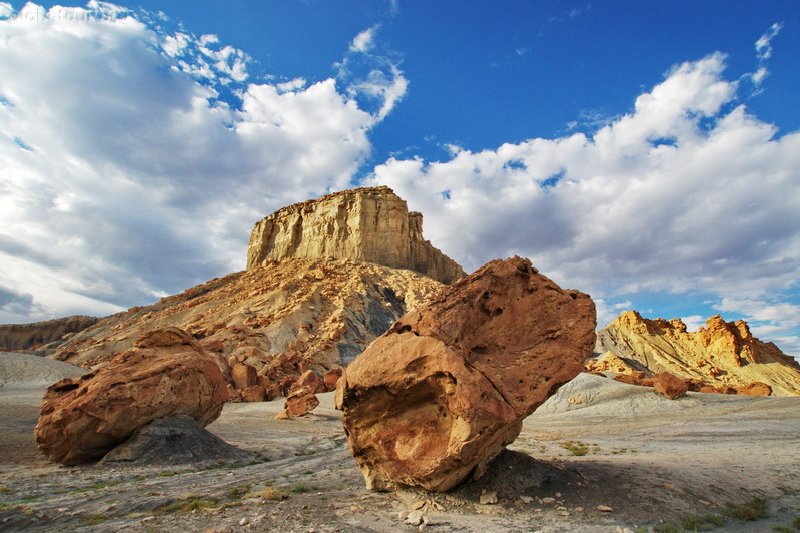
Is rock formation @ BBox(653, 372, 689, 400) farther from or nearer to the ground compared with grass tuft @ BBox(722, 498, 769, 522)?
farther from the ground

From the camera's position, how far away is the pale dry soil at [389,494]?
698 centimetres

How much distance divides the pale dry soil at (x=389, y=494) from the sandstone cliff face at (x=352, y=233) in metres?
68.1

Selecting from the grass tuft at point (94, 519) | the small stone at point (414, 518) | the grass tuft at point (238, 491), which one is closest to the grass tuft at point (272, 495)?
the grass tuft at point (238, 491)

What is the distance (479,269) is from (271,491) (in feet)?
20.1

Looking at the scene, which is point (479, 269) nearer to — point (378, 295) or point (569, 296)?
point (569, 296)

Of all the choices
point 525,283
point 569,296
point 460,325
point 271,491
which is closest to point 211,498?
point 271,491

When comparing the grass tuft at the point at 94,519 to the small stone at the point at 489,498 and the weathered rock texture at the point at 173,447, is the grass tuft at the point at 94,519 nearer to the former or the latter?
the weathered rock texture at the point at 173,447

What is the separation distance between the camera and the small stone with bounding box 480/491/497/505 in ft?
25.7

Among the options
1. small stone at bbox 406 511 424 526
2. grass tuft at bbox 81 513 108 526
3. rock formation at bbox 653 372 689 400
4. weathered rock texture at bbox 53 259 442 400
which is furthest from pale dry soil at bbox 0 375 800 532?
weathered rock texture at bbox 53 259 442 400

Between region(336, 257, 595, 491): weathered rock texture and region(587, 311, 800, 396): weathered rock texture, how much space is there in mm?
49316

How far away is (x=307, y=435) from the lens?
19219mm

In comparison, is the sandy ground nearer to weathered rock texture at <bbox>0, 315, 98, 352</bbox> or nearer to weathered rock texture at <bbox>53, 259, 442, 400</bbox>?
weathered rock texture at <bbox>53, 259, 442, 400</bbox>

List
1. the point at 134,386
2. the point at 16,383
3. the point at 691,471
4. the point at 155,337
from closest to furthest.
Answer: the point at 691,471 < the point at 134,386 < the point at 155,337 < the point at 16,383

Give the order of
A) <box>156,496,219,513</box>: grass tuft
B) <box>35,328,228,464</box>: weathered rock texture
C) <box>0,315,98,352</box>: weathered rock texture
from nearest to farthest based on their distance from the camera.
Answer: <box>156,496,219,513</box>: grass tuft, <box>35,328,228,464</box>: weathered rock texture, <box>0,315,98,352</box>: weathered rock texture
